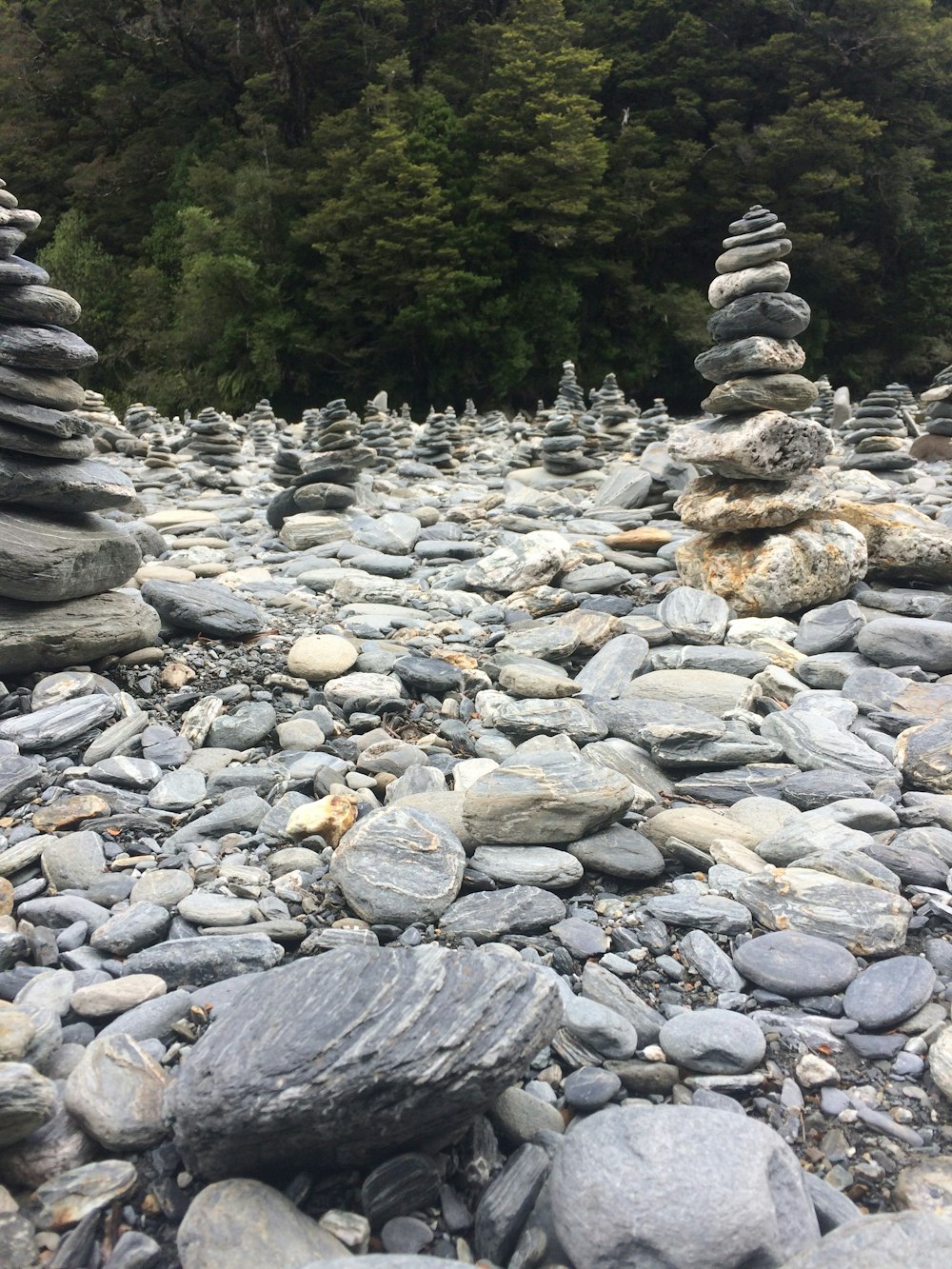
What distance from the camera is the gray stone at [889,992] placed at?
7.86 feet

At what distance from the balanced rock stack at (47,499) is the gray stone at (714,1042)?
3.58 m

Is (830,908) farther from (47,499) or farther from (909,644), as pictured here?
(47,499)

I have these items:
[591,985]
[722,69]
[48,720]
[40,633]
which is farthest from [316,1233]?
[722,69]

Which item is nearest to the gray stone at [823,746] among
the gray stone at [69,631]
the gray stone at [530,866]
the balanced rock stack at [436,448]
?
the gray stone at [530,866]

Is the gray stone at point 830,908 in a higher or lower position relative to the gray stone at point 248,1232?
higher

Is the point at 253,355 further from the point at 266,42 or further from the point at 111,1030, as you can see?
the point at 111,1030

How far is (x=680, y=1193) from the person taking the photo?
1722 mm

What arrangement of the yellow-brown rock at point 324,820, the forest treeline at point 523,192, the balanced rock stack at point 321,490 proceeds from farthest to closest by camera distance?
the forest treeline at point 523,192 < the balanced rock stack at point 321,490 < the yellow-brown rock at point 324,820

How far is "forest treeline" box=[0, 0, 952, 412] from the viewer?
1030 inches

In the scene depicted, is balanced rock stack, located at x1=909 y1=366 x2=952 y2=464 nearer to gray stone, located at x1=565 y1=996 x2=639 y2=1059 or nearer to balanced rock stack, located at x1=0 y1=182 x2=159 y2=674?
balanced rock stack, located at x1=0 y1=182 x2=159 y2=674

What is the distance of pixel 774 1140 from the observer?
6.15 feet

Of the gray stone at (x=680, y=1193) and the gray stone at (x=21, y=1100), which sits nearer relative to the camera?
the gray stone at (x=680, y=1193)

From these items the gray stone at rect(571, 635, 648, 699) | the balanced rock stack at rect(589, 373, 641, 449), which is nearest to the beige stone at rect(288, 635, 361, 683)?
the gray stone at rect(571, 635, 648, 699)

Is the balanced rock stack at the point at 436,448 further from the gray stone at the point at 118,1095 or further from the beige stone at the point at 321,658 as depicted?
the gray stone at the point at 118,1095
